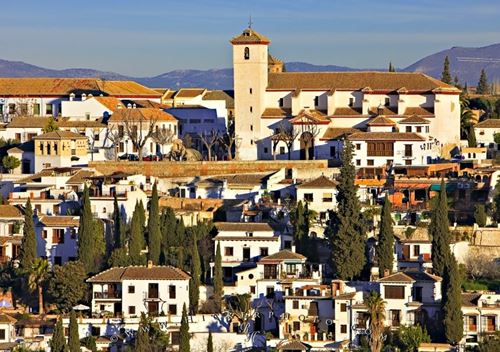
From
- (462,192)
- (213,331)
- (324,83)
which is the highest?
(324,83)

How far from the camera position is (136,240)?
53219 mm

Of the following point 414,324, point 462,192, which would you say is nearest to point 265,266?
point 414,324

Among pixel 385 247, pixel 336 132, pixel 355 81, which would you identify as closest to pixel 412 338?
pixel 385 247

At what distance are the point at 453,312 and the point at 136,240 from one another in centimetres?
1153

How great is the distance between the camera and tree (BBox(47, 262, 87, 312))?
166 feet

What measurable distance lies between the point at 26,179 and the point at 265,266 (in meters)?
14.4

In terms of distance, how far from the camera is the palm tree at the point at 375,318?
4681cm

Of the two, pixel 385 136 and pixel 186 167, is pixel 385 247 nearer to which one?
pixel 385 136

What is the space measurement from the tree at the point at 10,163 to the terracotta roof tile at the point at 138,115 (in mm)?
5263

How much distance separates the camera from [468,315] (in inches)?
1881

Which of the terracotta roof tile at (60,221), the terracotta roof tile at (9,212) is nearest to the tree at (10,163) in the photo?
the terracotta roof tile at (9,212)

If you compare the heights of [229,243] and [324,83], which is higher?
[324,83]

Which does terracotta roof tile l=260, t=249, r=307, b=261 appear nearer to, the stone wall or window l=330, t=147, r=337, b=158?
the stone wall

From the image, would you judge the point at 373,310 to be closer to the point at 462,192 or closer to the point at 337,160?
the point at 462,192
